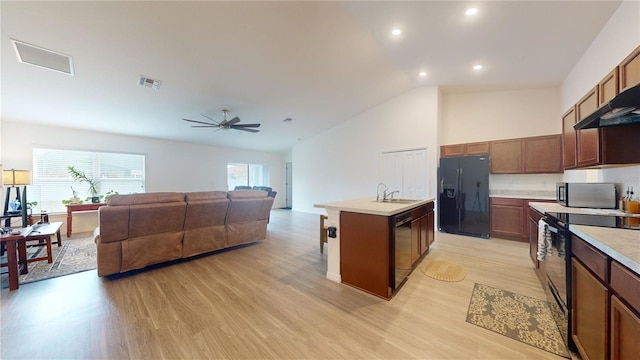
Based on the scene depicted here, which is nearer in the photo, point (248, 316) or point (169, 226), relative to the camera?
point (248, 316)

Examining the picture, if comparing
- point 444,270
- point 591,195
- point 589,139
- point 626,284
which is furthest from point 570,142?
point 626,284

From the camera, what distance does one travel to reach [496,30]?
2893mm

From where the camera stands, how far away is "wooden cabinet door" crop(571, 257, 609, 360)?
3.75ft

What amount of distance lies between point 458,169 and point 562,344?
3.57m

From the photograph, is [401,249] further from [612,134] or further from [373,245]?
[612,134]

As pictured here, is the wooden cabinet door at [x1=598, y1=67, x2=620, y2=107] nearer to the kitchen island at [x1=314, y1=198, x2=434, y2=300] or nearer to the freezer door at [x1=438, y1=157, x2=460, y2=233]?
the kitchen island at [x1=314, y1=198, x2=434, y2=300]

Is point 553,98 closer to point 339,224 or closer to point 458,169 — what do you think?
point 458,169

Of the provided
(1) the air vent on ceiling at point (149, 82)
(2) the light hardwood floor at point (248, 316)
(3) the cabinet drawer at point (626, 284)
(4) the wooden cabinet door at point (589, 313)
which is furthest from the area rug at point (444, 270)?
(1) the air vent on ceiling at point (149, 82)

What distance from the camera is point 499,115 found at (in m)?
4.82

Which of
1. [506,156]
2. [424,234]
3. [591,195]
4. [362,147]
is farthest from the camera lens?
[362,147]

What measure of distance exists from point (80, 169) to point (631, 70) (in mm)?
9073

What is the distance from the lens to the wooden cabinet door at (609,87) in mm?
1992

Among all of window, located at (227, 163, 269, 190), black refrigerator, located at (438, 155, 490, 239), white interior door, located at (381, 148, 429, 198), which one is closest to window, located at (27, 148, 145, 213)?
window, located at (227, 163, 269, 190)

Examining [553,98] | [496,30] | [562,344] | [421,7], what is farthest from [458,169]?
[562,344]
